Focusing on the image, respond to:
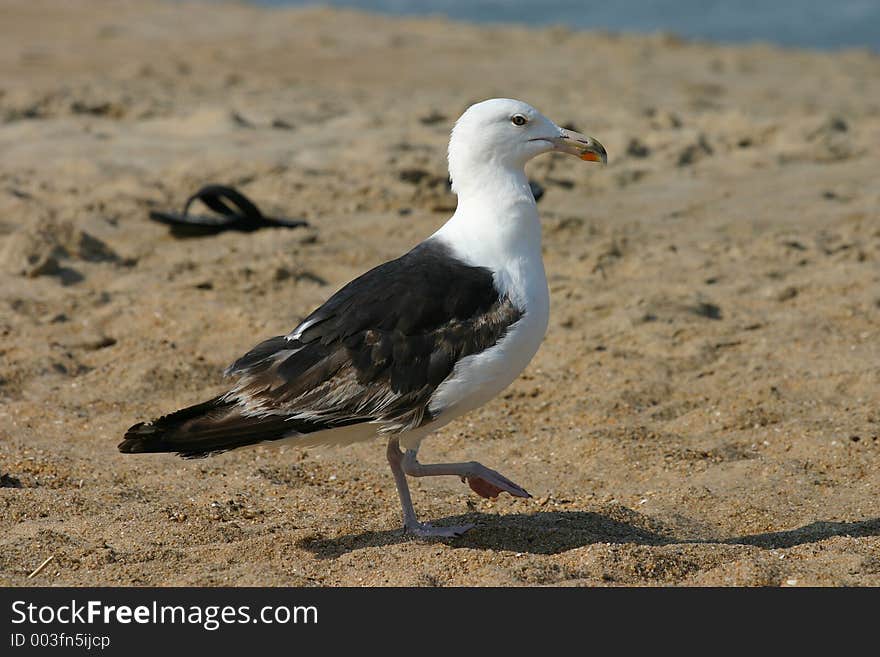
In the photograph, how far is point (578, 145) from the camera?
549cm

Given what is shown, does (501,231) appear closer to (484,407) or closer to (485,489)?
(485,489)

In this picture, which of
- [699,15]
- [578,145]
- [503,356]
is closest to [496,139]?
[578,145]

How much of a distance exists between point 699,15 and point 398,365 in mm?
27217

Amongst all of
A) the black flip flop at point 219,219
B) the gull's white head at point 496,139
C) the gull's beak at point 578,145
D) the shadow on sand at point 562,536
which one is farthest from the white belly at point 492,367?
the black flip flop at point 219,219

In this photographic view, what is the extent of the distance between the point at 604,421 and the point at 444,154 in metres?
4.84

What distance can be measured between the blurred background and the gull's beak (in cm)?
2200

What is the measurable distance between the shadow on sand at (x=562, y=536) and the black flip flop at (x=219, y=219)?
4.11m

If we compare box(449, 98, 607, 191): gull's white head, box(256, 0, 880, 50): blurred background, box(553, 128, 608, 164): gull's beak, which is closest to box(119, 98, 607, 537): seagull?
box(449, 98, 607, 191): gull's white head

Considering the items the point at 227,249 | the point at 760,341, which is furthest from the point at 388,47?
the point at 760,341

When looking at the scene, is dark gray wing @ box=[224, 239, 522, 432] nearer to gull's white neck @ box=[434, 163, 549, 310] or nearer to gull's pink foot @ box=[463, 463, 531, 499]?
gull's white neck @ box=[434, 163, 549, 310]

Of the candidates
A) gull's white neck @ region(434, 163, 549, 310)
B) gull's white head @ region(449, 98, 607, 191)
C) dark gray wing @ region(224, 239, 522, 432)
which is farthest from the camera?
gull's white head @ region(449, 98, 607, 191)

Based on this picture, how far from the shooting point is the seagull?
4695 millimetres

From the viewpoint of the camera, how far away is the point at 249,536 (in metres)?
4.85
